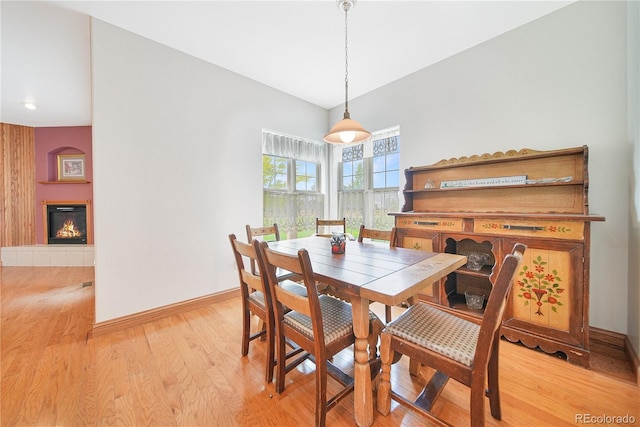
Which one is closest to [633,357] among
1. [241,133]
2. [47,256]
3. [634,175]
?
[634,175]

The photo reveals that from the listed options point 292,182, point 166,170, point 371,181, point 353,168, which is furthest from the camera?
point 353,168

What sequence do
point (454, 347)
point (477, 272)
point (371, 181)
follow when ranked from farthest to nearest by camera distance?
1. point (371, 181)
2. point (477, 272)
3. point (454, 347)

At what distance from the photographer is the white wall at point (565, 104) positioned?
1.84m

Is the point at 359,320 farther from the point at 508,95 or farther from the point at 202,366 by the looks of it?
the point at 508,95

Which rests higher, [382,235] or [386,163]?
[386,163]

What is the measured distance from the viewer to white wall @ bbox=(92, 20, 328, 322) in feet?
7.06

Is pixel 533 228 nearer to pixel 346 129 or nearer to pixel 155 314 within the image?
pixel 346 129

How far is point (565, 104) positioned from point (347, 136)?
1818 millimetres

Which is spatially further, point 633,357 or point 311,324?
point 633,357

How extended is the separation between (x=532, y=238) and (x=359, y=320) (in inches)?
61.1

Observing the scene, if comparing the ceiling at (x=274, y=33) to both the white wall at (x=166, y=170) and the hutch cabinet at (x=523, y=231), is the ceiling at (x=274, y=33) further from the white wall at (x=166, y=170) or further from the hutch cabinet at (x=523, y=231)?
the hutch cabinet at (x=523, y=231)

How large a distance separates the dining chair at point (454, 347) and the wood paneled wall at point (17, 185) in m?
6.76

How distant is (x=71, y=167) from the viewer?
16.2ft

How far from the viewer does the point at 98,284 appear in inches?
83.0
